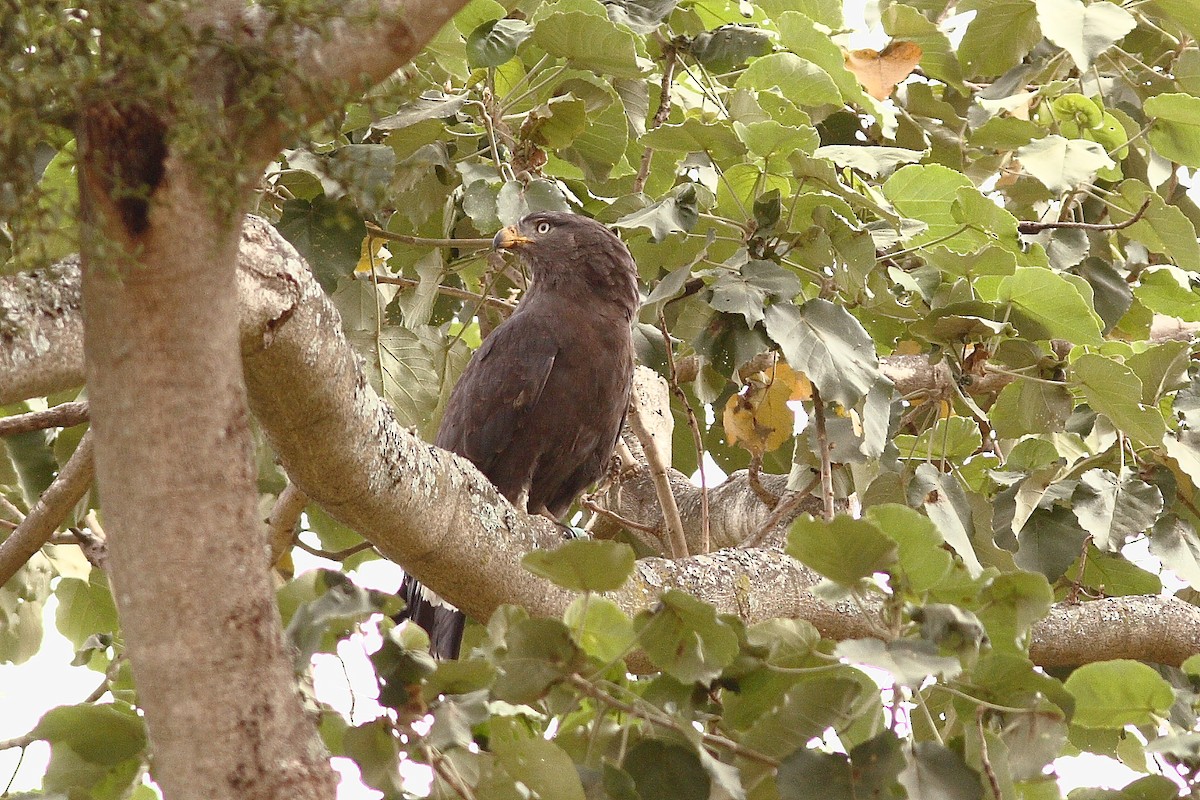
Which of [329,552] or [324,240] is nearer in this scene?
[324,240]

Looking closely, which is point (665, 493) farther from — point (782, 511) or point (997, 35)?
point (997, 35)

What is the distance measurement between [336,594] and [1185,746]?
1.02m

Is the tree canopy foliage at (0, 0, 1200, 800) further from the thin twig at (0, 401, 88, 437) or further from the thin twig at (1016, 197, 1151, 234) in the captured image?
the thin twig at (0, 401, 88, 437)

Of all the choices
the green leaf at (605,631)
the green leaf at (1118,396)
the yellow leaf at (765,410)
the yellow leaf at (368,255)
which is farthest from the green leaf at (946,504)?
the yellow leaf at (368,255)

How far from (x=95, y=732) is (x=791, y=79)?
6.79 feet

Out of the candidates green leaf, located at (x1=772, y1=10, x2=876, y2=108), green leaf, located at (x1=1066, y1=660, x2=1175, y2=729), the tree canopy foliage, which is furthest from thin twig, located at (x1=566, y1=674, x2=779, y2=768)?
green leaf, located at (x1=772, y1=10, x2=876, y2=108)

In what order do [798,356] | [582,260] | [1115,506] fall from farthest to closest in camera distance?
[582,260]
[1115,506]
[798,356]

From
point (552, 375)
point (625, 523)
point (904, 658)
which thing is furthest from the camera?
point (552, 375)

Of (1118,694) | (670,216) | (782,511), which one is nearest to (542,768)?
(1118,694)

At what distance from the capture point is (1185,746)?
1.47 meters

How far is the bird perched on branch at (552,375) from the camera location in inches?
147

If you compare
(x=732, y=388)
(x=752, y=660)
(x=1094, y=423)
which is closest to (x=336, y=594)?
(x=752, y=660)

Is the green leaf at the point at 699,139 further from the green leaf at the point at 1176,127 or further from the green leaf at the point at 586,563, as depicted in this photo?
the green leaf at the point at 586,563

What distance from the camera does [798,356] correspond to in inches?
95.7
